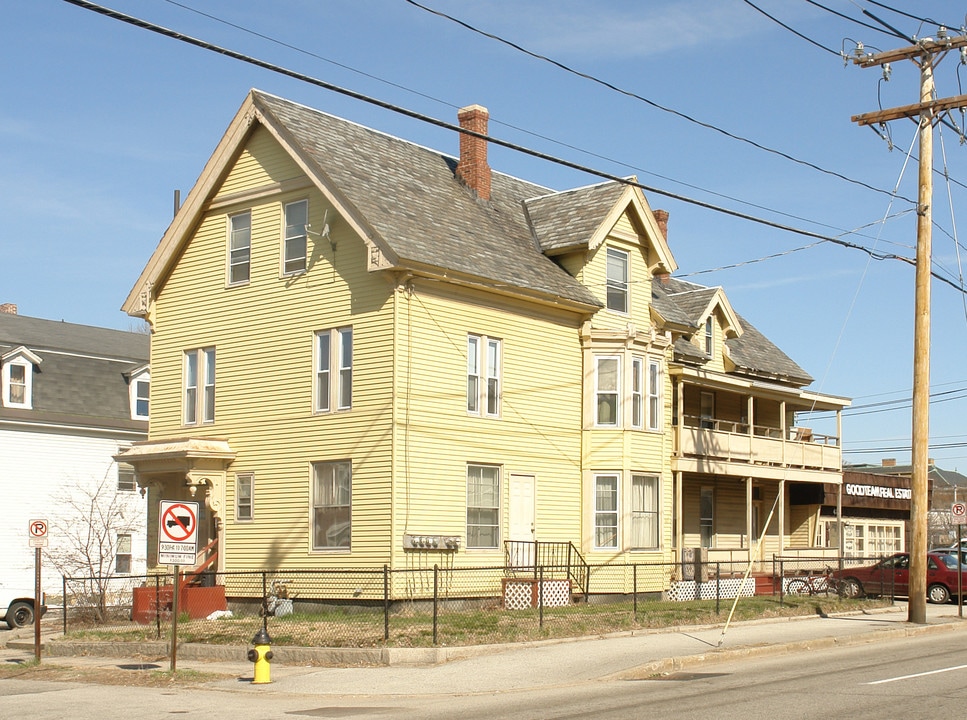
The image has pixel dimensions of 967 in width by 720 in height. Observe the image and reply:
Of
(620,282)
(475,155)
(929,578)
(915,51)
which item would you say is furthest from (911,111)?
(929,578)

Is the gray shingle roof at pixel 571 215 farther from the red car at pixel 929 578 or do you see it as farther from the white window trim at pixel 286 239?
the red car at pixel 929 578

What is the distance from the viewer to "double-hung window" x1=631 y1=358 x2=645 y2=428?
2986 cm

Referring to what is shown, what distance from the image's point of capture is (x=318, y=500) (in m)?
26.1

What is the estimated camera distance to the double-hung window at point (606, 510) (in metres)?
29.2

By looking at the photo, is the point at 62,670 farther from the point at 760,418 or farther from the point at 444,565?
the point at 760,418

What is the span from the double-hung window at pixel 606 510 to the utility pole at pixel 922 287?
23.3ft

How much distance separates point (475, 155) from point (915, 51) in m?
11.1

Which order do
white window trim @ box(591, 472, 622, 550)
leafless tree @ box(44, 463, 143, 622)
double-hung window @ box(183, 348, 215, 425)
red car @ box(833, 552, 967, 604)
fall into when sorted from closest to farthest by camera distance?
double-hung window @ box(183, 348, 215, 425) < white window trim @ box(591, 472, 622, 550) < red car @ box(833, 552, 967, 604) < leafless tree @ box(44, 463, 143, 622)

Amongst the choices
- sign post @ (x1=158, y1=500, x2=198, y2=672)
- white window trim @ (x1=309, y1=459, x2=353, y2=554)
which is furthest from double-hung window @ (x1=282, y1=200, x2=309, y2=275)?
sign post @ (x1=158, y1=500, x2=198, y2=672)

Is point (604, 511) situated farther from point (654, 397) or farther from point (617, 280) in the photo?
point (617, 280)

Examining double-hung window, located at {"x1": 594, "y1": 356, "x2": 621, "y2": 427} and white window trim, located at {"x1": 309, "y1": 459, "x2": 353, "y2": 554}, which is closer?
white window trim, located at {"x1": 309, "y1": 459, "x2": 353, "y2": 554}

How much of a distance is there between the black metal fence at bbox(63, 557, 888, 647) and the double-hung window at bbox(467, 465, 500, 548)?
0.77 m

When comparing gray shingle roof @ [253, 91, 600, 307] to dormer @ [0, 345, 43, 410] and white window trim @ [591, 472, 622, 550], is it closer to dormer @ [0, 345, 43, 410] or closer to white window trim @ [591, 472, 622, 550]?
white window trim @ [591, 472, 622, 550]

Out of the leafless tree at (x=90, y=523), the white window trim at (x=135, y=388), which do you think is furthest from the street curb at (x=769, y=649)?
the white window trim at (x=135, y=388)
